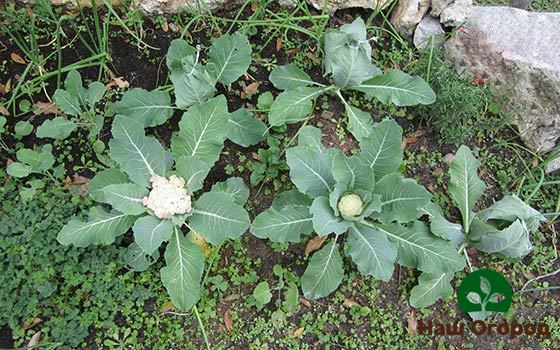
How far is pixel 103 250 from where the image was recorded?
2.50 meters

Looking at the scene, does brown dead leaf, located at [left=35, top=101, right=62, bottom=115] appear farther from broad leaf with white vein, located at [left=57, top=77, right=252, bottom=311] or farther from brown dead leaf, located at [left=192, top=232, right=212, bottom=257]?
brown dead leaf, located at [left=192, top=232, right=212, bottom=257]

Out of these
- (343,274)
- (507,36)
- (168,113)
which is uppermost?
(507,36)

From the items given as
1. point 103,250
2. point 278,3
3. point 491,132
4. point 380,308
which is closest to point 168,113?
point 103,250

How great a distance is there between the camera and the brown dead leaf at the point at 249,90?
9.75 ft

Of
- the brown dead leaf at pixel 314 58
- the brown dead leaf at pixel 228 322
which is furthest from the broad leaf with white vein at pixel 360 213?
the brown dead leaf at pixel 314 58

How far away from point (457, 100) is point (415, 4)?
713 mm

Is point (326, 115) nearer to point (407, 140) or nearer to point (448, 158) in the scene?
point (407, 140)

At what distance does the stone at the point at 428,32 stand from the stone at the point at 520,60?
0.08 metres

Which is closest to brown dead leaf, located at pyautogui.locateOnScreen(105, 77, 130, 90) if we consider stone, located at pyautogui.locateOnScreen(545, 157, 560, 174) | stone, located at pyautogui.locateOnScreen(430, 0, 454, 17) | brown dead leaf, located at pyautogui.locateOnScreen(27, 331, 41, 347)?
brown dead leaf, located at pyautogui.locateOnScreen(27, 331, 41, 347)

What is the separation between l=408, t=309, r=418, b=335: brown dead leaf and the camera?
2.62m

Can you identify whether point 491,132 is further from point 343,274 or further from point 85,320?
point 85,320

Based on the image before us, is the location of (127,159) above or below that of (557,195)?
above

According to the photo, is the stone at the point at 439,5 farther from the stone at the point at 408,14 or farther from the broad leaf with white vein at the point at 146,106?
the broad leaf with white vein at the point at 146,106

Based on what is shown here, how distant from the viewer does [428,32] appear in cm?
321
